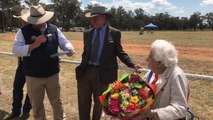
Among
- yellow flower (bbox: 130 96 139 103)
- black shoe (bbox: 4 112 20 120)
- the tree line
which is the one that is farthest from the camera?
the tree line

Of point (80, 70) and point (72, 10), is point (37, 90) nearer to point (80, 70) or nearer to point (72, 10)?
point (80, 70)

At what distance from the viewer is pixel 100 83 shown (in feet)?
15.3

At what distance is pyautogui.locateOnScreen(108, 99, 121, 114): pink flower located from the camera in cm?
256

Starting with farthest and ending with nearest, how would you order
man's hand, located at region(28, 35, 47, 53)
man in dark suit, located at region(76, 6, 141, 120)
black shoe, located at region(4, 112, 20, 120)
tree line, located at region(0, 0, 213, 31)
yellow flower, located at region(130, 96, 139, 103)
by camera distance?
tree line, located at region(0, 0, 213, 31)
black shoe, located at region(4, 112, 20, 120)
man in dark suit, located at region(76, 6, 141, 120)
man's hand, located at region(28, 35, 47, 53)
yellow flower, located at region(130, 96, 139, 103)

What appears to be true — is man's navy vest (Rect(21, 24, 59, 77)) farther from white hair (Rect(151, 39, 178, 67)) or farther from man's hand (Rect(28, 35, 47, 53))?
white hair (Rect(151, 39, 178, 67))

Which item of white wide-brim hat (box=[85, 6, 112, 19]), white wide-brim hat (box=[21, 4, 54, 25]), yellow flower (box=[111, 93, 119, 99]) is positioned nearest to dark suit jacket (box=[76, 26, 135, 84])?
white wide-brim hat (box=[85, 6, 112, 19])

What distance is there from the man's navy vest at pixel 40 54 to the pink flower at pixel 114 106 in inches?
89.6

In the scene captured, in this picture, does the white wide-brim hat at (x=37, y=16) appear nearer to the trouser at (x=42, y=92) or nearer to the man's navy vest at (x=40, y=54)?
the man's navy vest at (x=40, y=54)

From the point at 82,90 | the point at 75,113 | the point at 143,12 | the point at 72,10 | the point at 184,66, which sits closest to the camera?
the point at 82,90

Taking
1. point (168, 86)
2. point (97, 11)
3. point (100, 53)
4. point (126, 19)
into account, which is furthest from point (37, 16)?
point (126, 19)

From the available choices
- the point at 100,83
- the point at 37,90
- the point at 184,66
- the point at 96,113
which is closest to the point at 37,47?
the point at 37,90

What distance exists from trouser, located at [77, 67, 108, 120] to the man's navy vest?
523 mm

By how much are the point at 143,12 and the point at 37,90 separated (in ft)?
398

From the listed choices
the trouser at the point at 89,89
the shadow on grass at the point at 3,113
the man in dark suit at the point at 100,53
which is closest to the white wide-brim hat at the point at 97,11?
the man in dark suit at the point at 100,53
